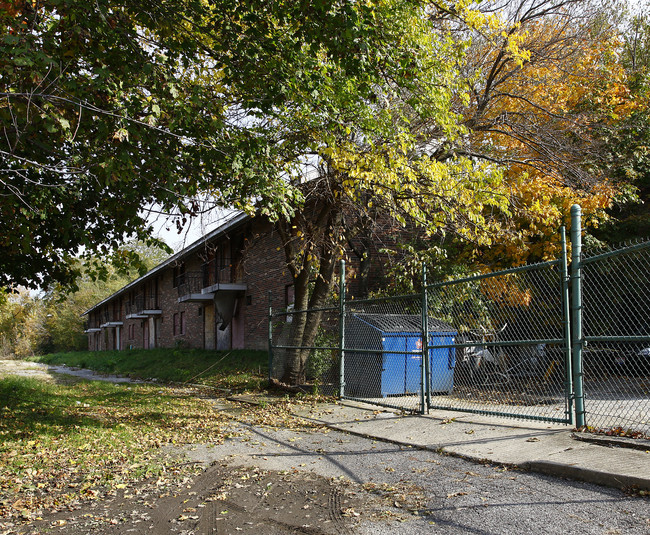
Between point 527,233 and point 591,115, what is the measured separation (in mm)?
4045

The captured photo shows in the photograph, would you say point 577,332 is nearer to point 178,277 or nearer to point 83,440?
point 83,440

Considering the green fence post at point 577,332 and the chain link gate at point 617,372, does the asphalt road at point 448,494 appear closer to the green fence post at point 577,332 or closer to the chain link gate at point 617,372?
the green fence post at point 577,332

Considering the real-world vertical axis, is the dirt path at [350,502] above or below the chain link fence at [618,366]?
below

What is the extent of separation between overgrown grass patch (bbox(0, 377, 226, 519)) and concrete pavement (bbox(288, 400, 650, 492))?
7.94 feet

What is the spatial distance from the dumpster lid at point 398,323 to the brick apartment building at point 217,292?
3.78m

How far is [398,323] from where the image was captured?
12.1 m

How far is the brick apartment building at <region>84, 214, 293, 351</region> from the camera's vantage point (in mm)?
21375

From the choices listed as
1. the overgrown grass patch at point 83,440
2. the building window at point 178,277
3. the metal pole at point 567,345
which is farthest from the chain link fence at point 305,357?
the building window at point 178,277

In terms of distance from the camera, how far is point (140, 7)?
8.30 meters

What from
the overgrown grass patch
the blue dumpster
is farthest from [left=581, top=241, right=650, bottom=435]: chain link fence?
the overgrown grass patch

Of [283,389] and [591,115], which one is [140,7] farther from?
[591,115]

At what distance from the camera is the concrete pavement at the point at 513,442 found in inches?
204

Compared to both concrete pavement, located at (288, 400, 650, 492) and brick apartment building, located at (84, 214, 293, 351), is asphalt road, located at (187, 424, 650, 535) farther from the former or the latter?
brick apartment building, located at (84, 214, 293, 351)

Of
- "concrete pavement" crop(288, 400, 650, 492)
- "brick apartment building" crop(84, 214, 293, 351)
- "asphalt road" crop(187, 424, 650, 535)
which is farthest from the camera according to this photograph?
"brick apartment building" crop(84, 214, 293, 351)
